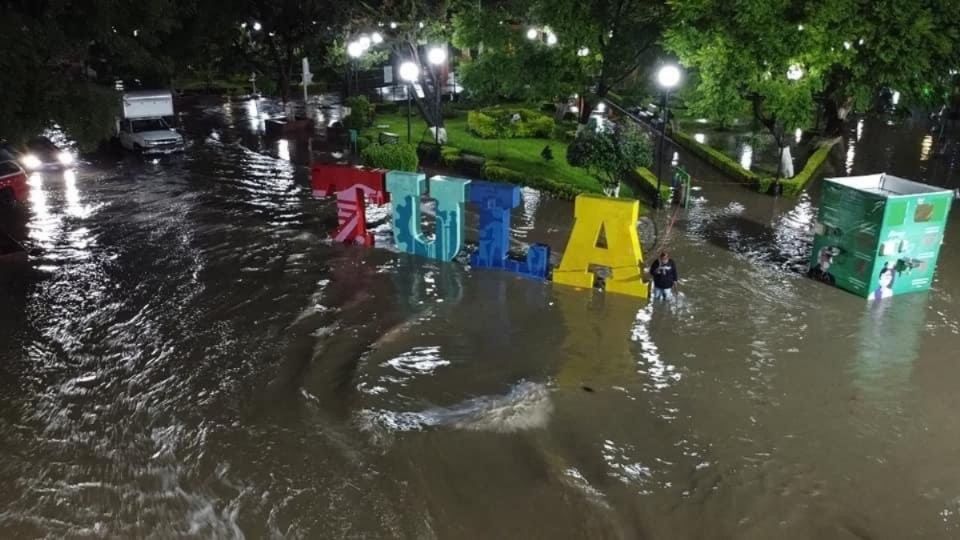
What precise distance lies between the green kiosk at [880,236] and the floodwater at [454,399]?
1.83 feet

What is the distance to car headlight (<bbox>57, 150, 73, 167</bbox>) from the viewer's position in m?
28.4

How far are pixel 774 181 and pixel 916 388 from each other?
43.9 ft

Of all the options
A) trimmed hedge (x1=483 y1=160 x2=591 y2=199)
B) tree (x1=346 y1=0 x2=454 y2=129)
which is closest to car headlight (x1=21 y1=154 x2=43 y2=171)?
tree (x1=346 y1=0 x2=454 y2=129)

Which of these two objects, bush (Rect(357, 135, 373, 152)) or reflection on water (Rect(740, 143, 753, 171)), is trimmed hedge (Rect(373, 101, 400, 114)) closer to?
bush (Rect(357, 135, 373, 152))

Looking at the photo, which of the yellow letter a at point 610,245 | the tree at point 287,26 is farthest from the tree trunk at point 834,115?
the tree at point 287,26

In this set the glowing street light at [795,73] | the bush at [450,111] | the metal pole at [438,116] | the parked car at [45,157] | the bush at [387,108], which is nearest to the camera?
the glowing street light at [795,73]

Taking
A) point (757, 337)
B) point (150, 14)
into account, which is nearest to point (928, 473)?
point (757, 337)

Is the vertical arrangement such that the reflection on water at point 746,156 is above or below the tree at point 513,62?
below

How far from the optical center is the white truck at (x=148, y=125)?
101ft

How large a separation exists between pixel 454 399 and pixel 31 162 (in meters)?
25.1

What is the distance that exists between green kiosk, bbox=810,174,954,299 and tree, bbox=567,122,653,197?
6447 millimetres

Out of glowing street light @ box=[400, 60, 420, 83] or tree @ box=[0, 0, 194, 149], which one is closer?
tree @ box=[0, 0, 194, 149]

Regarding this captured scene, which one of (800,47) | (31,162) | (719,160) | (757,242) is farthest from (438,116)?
(31,162)

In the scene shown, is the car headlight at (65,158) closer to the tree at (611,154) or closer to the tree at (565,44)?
the tree at (565,44)
